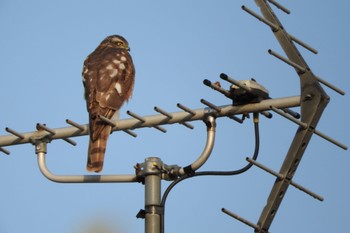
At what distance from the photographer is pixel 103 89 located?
8.13 meters

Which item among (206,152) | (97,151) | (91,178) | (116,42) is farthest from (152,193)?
(116,42)

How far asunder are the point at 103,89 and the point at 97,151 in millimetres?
1370

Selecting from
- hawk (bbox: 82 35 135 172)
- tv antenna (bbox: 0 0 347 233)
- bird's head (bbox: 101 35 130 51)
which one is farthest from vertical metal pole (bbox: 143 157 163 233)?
bird's head (bbox: 101 35 130 51)

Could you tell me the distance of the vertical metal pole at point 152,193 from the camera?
484 centimetres

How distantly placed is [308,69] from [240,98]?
1.92 ft

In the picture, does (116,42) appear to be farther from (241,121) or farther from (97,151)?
(241,121)

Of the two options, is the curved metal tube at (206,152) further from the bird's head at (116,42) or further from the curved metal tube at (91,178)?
the bird's head at (116,42)

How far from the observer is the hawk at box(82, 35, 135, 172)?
6.80 meters

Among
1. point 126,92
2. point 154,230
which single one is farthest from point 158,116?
point 126,92

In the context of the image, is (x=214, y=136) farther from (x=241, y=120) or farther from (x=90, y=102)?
(x=90, y=102)

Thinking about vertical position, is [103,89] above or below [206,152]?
above

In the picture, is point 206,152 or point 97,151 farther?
point 97,151

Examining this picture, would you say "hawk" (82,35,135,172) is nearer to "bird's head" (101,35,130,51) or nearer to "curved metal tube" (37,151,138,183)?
"bird's head" (101,35,130,51)

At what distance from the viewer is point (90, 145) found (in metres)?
6.92
